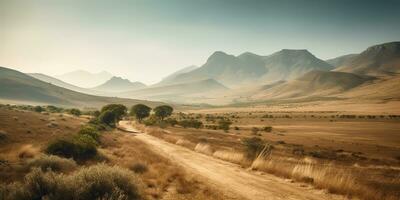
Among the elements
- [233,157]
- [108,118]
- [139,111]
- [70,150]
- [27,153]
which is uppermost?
[139,111]

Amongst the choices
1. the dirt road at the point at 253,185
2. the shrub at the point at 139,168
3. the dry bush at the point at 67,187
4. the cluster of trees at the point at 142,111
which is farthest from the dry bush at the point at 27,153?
the cluster of trees at the point at 142,111

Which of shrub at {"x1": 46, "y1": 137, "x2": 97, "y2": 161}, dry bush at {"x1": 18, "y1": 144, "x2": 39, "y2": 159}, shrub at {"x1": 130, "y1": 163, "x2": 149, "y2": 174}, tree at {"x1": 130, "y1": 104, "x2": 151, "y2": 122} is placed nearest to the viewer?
shrub at {"x1": 130, "y1": 163, "x2": 149, "y2": 174}

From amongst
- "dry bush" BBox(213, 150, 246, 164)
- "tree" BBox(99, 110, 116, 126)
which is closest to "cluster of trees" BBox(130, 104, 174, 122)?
"tree" BBox(99, 110, 116, 126)

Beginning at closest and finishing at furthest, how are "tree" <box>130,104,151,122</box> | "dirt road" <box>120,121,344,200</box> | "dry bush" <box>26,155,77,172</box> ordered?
"dirt road" <box>120,121,344,200</box>, "dry bush" <box>26,155,77,172</box>, "tree" <box>130,104,151,122</box>

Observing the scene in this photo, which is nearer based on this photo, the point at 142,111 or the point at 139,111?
the point at 139,111

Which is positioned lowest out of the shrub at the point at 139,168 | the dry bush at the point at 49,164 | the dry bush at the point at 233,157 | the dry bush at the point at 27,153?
the dry bush at the point at 233,157

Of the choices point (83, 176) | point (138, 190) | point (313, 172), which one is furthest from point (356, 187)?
point (83, 176)

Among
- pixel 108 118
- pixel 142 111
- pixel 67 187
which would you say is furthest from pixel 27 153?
pixel 142 111

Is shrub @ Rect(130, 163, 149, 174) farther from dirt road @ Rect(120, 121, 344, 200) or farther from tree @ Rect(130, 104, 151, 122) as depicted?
tree @ Rect(130, 104, 151, 122)

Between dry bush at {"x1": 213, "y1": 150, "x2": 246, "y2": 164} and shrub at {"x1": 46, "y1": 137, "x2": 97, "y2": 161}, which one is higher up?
shrub at {"x1": 46, "y1": 137, "x2": 97, "y2": 161}

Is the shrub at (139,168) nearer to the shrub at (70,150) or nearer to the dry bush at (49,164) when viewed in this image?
Result: the dry bush at (49,164)

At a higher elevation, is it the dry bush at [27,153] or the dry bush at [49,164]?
the dry bush at [49,164]

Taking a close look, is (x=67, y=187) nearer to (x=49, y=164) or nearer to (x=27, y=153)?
(x=49, y=164)

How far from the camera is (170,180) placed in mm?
15047
